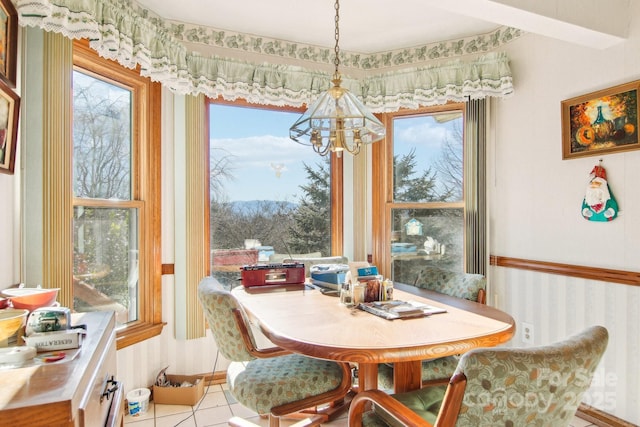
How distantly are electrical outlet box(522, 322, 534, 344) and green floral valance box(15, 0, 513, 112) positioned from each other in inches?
66.3

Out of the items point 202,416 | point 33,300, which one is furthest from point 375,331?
point 202,416

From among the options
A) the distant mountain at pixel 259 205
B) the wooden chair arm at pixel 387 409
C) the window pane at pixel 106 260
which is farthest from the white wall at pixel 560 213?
the window pane at pixel 106 260

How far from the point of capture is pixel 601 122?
2.36 meters

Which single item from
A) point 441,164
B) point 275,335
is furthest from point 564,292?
point 275,335

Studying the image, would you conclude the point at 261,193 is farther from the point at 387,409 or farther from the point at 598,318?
the point at 598,318

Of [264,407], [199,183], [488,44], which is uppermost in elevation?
[488,44]

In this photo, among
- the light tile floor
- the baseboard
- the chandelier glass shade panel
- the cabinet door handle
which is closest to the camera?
the cabinet door handle

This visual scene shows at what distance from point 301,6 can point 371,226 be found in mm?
1806

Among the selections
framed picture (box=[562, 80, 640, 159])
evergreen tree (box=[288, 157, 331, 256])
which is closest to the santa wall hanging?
framed picture (box=[562, 80, 640, 159])

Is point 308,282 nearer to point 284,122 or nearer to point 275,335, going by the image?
point 275,335

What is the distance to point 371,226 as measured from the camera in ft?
11.3

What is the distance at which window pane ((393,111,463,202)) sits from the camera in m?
3.28

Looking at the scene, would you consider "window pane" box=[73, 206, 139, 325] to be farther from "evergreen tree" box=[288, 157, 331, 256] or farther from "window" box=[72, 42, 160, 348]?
"evergreen tree" box=[288, 157, 331, 256]

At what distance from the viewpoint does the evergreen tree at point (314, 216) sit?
3363mm
